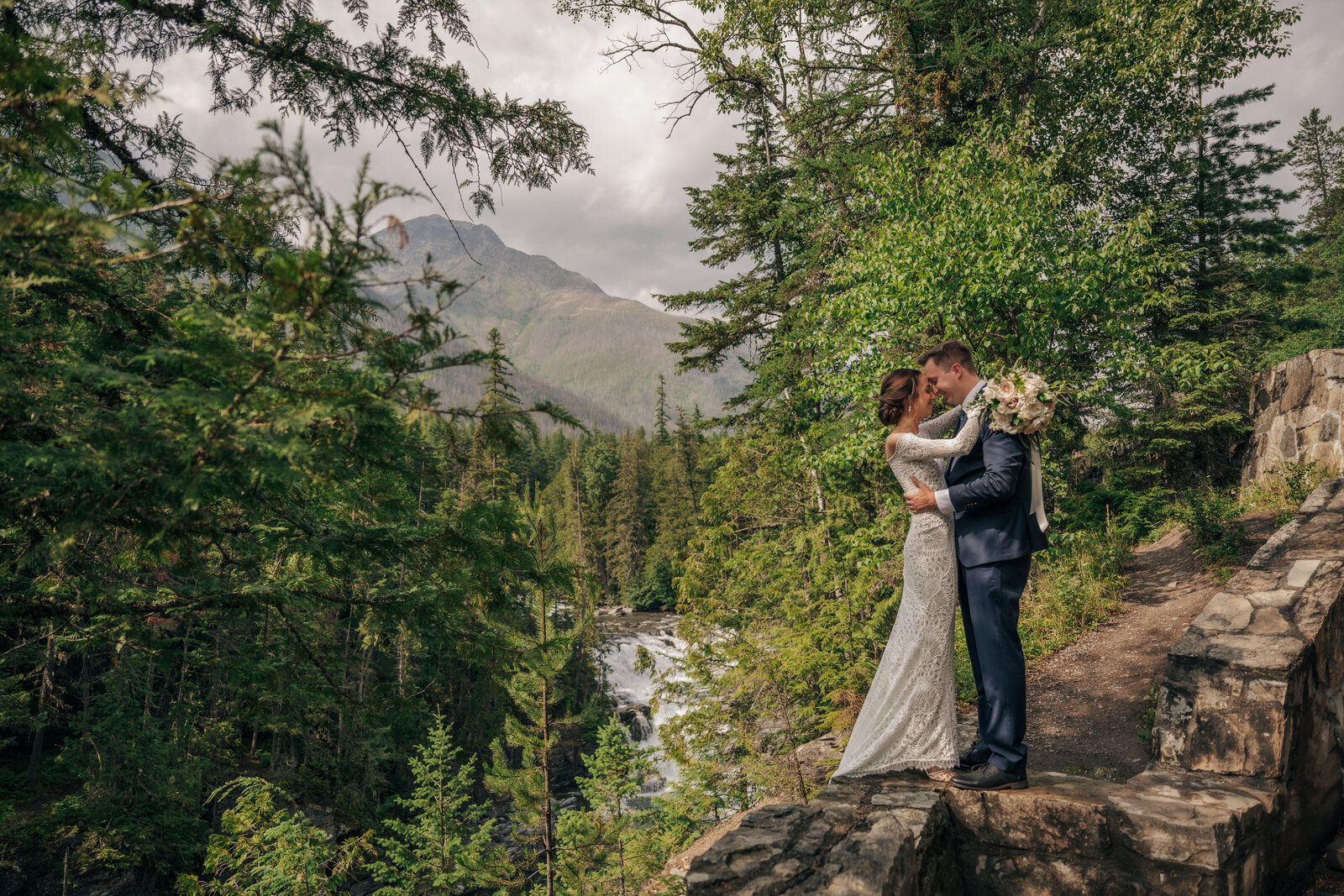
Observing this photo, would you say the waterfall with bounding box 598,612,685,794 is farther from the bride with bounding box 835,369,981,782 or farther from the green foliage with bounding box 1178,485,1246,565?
the bride with bounding box 835,369,981,782

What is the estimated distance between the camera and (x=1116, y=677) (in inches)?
240

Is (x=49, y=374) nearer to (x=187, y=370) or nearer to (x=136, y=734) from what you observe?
(x=187, y=370)

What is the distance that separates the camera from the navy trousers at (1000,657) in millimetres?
2908

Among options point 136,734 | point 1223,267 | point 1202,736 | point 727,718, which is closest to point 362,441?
point 1202,736

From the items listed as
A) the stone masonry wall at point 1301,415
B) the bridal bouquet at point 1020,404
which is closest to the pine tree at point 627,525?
the stone masonry wall at point 1301,415

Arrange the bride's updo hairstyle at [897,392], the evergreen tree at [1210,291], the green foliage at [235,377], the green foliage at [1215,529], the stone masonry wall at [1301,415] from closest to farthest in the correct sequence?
the green foliage at [235,377]
the bride's updo hairstyle at [897,392]
the green foliage at [1215,529]
the stone masonry wall at [1301,415]
the evergreen tree at [1210,291]

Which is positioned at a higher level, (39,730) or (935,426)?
(935,426)

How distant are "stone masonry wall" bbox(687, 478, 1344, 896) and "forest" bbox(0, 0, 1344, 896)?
178 cm

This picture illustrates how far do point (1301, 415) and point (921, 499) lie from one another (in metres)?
11.3

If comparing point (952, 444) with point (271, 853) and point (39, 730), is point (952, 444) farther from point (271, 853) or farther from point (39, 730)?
point (39, 730)

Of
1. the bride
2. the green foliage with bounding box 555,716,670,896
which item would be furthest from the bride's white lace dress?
the green foliage with bounding box 555,716,670,896

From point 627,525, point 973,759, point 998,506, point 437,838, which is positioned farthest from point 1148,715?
point 627,525

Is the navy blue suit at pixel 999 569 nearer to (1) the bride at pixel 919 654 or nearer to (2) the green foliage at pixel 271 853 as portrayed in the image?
(1) the bride at pixel 919 654

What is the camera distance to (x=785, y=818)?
272 centimetres
